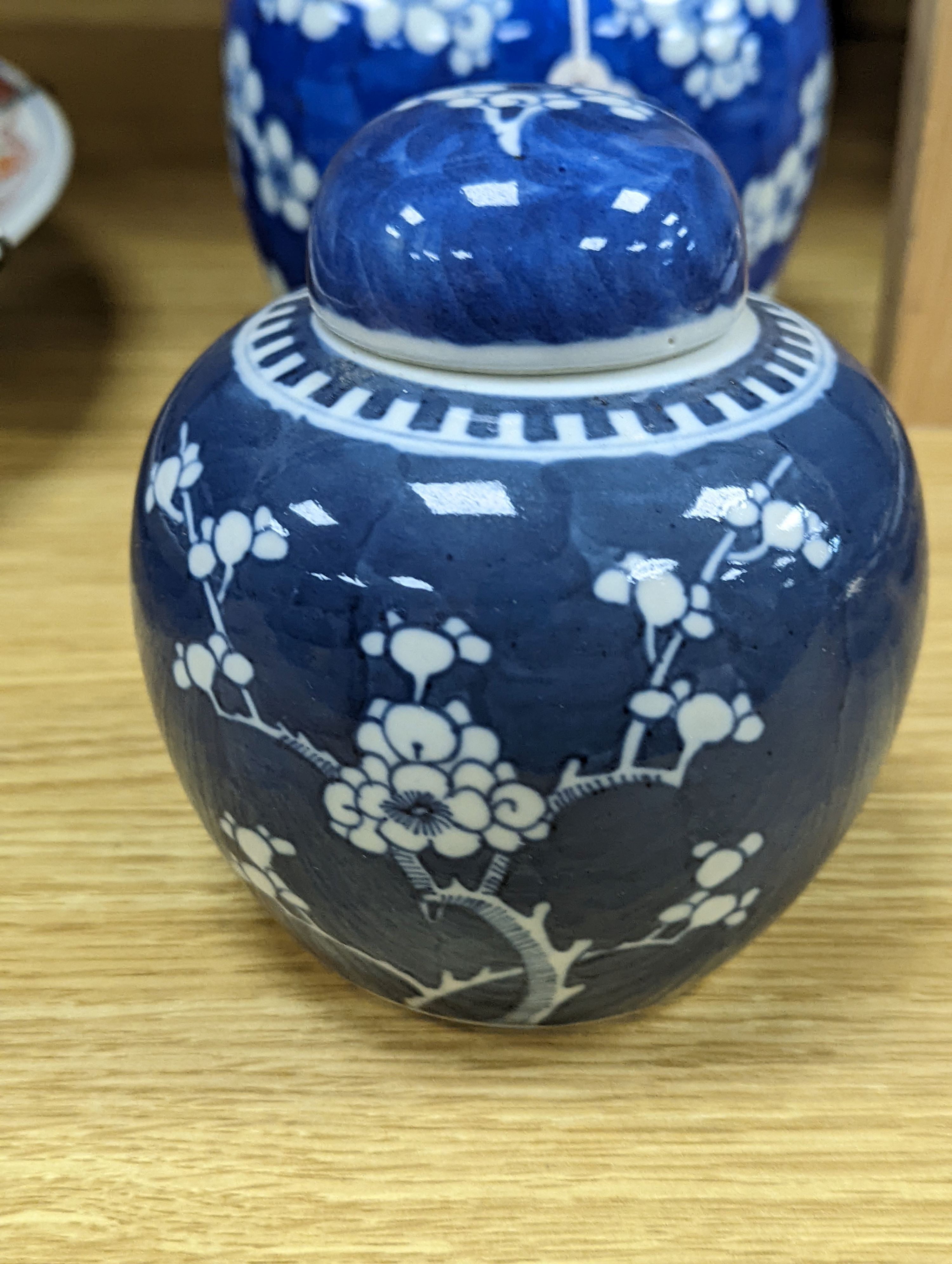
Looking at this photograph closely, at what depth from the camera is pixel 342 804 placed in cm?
52

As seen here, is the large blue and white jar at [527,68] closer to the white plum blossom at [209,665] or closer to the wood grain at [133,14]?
the white plum blossom at [209,665]

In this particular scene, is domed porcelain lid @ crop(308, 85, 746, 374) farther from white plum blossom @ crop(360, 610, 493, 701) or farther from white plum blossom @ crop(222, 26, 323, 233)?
white plum blossom @ crop(222, 26, 323, 233)

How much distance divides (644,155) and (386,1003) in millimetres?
389

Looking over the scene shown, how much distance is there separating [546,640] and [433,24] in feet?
1.95

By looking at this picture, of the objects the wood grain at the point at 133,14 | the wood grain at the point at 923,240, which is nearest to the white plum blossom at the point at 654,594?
the wood grain at the point at 923,240

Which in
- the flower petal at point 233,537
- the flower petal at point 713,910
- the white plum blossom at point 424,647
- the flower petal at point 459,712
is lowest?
the flower petal at point 713,910

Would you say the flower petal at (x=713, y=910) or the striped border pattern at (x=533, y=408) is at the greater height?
the striped border pattern at (x=533, y=408)

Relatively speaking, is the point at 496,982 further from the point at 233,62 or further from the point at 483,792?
the point at 233,62

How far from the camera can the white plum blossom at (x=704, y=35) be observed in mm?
910

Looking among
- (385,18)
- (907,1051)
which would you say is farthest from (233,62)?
(907,1051)

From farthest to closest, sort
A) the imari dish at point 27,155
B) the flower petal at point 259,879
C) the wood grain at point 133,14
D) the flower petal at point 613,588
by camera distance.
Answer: the wood grain at point 133,14
the imari dish at point 27,155
the flower petal at point 259,879
the flower petal at point 613,588

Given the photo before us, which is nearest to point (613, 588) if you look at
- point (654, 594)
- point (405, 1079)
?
point (654, 594)

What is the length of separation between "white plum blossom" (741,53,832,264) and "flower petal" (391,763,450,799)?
66cm

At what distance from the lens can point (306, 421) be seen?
519 millimetres
